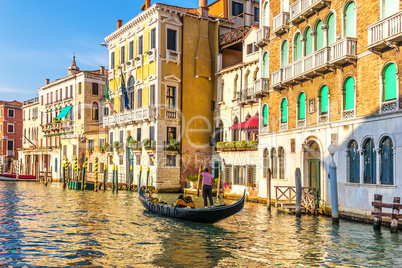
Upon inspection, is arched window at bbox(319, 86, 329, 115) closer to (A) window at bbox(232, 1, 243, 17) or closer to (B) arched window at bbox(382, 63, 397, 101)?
(B) arched window at bbox(382, 63, 397, 101)

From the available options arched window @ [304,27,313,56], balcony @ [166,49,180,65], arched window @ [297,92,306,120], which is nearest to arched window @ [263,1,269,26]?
arched window @ [304,27,313,56]

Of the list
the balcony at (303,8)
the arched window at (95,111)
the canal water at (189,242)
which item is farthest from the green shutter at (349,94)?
the arched window at (95,111)

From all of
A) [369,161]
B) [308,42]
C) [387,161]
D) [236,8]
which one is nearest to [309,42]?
[308,42]

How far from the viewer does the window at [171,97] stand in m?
29.3

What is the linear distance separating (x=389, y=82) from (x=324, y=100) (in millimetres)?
3533

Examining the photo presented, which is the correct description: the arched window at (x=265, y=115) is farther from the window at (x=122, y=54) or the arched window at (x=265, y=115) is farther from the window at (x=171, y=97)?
the window at (x=122, y=54)

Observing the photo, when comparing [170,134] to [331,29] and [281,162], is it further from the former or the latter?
[331,29]

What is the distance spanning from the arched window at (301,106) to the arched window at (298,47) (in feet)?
5.35

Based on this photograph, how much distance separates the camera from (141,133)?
100ft

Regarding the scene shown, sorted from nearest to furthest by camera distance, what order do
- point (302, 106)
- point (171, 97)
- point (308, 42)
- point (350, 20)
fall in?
point (350, 20)
point (308, 42)
point (302, 106)
point (171, 97)

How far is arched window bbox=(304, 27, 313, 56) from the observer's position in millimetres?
17922

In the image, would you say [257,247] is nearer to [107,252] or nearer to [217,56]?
[107,252]

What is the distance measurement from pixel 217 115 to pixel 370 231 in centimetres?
1787

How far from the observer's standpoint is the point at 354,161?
15.0 metres
